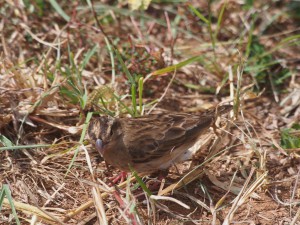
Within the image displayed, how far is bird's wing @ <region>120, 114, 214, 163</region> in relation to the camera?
205 inches

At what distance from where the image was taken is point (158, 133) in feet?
17.4

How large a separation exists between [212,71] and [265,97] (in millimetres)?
665

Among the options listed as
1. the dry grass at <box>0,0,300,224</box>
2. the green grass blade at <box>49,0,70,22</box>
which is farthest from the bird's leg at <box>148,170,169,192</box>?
the green grass blade at <box>49,0,70,22</box>

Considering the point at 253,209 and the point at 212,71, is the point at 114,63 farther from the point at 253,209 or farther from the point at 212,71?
the point at 253,209

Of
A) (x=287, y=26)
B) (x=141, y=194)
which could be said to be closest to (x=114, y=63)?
(x=141, y=194)

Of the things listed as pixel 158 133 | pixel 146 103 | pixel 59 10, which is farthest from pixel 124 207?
pixel 59 10

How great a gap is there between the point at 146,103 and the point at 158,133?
42.2 inches

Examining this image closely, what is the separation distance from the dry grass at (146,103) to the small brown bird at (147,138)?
18cm

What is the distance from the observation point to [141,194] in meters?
5.07

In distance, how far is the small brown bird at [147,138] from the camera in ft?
16.9

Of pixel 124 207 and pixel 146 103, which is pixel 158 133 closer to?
pixel 124 207

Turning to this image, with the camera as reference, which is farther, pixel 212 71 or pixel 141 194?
pixel 212 71

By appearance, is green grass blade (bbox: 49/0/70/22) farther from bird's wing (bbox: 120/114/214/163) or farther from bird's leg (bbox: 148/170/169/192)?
bird's leg (bbox: 148/170/169/192)

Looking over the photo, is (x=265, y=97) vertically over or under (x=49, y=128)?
under
